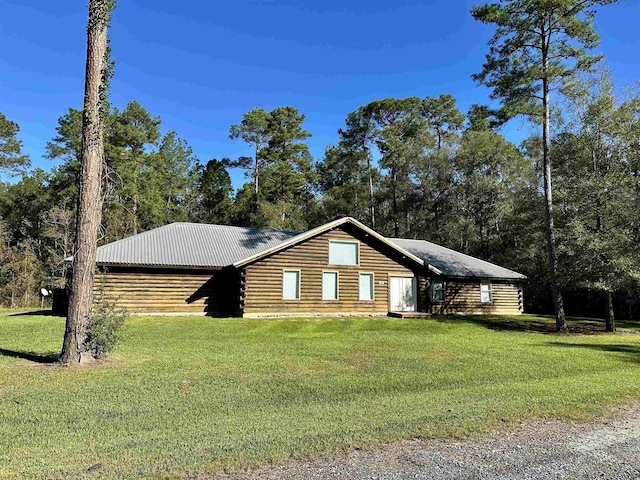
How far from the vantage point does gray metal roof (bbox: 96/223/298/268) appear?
19.2 m

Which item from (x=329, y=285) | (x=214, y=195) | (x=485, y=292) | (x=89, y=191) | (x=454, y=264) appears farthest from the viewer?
(x=214, y=195)

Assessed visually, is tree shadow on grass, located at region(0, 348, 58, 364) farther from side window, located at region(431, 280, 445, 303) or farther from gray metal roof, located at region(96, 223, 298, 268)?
side window, located at region(431, 280, 445, 303)

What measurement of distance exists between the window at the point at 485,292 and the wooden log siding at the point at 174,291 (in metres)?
13.6

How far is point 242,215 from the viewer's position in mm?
41375

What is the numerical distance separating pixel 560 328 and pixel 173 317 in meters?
15.7

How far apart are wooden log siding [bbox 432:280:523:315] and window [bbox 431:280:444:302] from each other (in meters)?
0.25

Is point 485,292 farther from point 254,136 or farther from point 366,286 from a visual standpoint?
point 254,136

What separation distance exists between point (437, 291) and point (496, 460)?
2035cm

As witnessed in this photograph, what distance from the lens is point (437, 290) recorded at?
24125 mm

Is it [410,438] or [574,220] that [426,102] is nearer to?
[574,220]

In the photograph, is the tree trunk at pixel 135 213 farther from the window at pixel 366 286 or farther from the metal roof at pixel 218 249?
the window at pixel 366 286

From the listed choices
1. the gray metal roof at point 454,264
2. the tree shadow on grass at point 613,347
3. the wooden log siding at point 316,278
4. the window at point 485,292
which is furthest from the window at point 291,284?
the window at point 485,292

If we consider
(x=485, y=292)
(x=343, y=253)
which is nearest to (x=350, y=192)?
(x=485, y=292)

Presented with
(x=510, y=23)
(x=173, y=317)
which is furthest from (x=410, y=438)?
(x=510, y=23)
